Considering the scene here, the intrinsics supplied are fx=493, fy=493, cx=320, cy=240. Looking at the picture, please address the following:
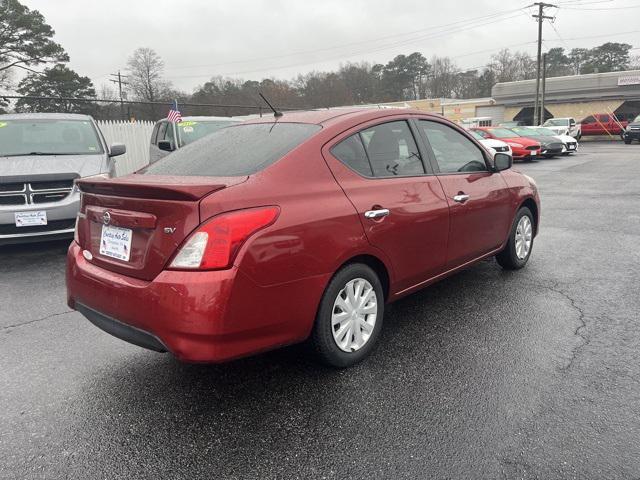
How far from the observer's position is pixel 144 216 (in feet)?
8.62

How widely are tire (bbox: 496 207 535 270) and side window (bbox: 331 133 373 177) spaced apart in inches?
87.3

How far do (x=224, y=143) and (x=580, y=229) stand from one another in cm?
588

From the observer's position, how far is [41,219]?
575 cm

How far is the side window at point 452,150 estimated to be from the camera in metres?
3.94

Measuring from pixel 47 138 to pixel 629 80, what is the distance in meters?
43.1

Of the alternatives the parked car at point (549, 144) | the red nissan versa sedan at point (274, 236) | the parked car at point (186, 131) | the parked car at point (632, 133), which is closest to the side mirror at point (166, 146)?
the parked car at point (186, 131)

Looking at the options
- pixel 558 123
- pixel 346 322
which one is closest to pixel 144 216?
pixel 346 322

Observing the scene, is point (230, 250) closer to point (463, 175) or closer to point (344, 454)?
point (344, 454)

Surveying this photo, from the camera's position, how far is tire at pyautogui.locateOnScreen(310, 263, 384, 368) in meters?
2.93

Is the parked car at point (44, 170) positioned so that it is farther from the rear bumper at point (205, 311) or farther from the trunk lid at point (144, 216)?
the rear bumper at point (205, 311)

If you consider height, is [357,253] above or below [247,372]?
above

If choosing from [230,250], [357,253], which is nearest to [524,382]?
[357,253]

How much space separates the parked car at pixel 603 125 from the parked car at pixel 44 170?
37.2 meters

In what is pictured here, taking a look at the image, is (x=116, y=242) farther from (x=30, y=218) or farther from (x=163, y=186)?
(x=30, y=218)
